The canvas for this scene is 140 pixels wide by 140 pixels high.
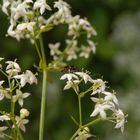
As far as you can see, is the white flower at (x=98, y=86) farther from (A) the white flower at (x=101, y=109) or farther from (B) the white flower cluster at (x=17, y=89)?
(B) the white flower cluster at (x=17, y=89)

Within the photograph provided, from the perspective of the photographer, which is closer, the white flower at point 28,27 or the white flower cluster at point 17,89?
the white flower cluster at point 17,89

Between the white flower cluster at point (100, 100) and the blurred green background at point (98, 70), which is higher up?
the blurred green background at point (98, 70)

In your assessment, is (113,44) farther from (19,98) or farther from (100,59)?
(19,98)

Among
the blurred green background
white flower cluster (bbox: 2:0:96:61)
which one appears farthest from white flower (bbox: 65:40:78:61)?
the blurred green background

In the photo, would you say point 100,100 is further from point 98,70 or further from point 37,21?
point 98,70

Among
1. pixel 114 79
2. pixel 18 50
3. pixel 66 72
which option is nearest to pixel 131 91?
pixel 114 79

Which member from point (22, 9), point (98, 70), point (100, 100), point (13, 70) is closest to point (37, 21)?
point (22, 9)

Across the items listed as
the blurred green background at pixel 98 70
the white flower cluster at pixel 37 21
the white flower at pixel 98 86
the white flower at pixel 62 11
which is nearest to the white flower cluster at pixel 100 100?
the white flower at pixel 98 86

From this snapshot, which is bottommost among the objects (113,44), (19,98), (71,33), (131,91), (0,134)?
(0,134)
